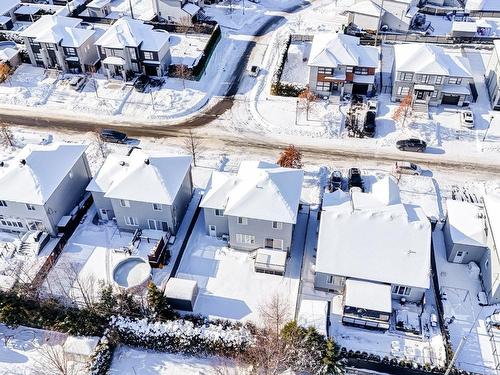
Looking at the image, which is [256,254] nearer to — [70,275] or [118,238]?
[118,238]

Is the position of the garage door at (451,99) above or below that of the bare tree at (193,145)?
above

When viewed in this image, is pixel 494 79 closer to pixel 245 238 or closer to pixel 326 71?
pixel 326 71

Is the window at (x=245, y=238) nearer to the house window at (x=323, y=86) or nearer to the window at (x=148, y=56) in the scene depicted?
the house window at (x=323, y=86)

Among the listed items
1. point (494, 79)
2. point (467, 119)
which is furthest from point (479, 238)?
point (494, 79)

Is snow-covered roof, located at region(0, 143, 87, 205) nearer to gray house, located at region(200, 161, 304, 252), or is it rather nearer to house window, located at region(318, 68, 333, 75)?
gray house, located at region(200, 161, 304, 252)

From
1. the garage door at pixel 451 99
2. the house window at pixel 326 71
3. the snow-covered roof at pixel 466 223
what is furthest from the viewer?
the house window at pixel 326 71

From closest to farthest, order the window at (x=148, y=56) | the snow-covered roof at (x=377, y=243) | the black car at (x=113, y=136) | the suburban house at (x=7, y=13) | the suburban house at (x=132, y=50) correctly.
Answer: the snow-covered roof at (x=377, y=243) → the black car at (x=113, y=136) → the suburban house at (x=132, y=50) → the window at (x=148, y=56) → the suburban house at (x=7, y=13)

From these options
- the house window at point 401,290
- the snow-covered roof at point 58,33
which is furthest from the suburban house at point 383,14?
the house window at point 401,290
